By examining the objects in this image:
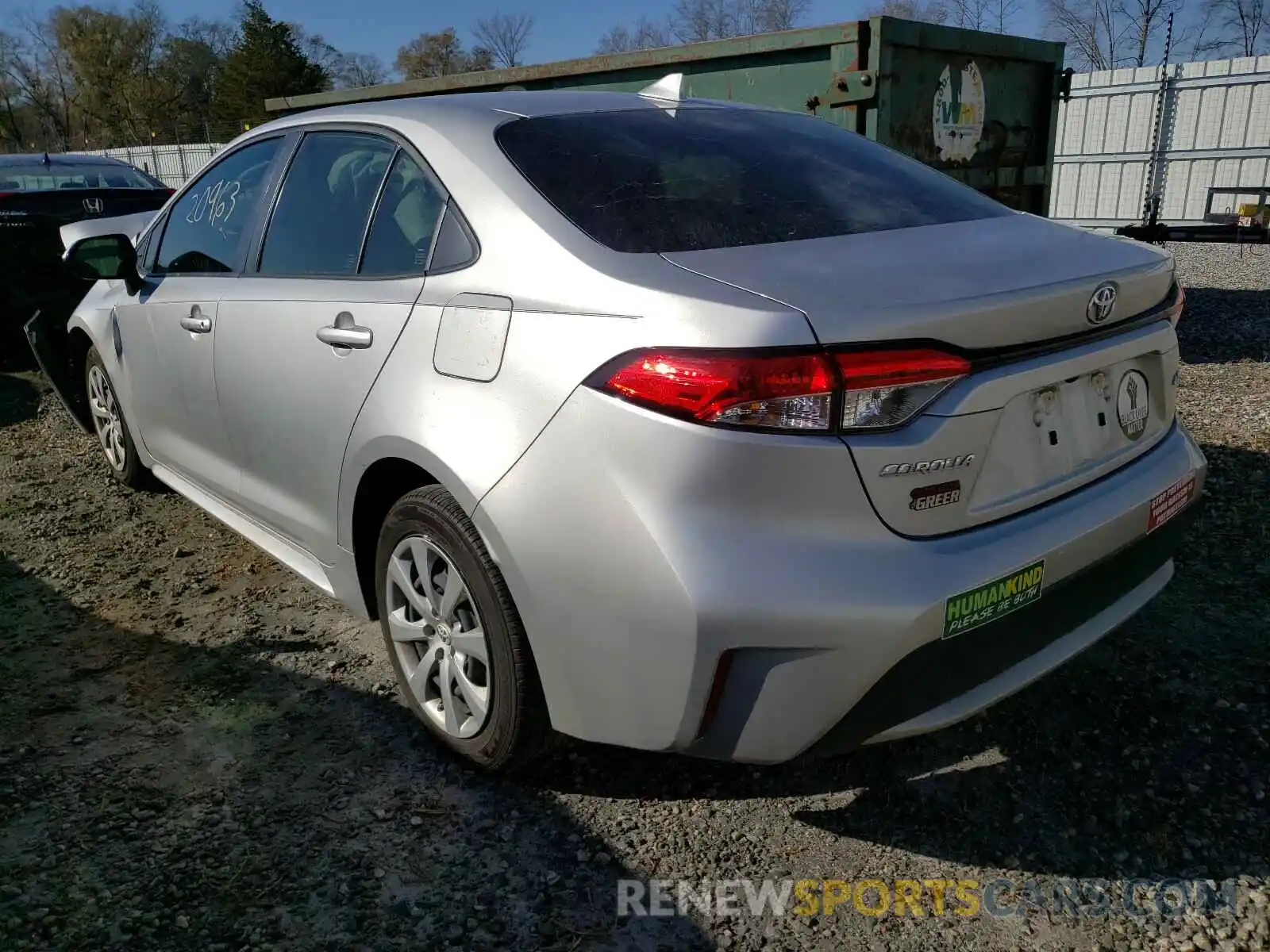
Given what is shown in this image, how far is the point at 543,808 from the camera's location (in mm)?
2451

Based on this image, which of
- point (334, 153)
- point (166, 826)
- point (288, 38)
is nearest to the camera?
point (166, 826)

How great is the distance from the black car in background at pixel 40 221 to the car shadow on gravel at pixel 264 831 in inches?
186

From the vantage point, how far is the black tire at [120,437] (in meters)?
4.45

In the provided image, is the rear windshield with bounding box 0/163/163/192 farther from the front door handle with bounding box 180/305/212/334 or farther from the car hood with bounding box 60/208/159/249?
the front door handle with bounding box 180/305/212/334

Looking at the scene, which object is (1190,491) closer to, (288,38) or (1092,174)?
(1092,174)

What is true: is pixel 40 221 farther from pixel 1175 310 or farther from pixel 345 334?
pixel 1175 310

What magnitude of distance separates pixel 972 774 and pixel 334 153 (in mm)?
2501

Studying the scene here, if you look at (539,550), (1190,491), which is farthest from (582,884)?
(1190,491)

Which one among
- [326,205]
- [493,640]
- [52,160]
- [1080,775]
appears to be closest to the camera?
[493,640]

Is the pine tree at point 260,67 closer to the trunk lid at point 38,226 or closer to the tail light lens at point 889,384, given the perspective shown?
the trunk lid at point 38,226

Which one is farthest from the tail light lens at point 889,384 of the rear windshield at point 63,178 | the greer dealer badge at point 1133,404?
the rear windshield at point 63,178

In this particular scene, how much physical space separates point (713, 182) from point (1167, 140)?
14648 millimetres

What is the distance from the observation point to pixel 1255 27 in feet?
110

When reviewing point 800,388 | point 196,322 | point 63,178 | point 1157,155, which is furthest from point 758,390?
point 1157,155
